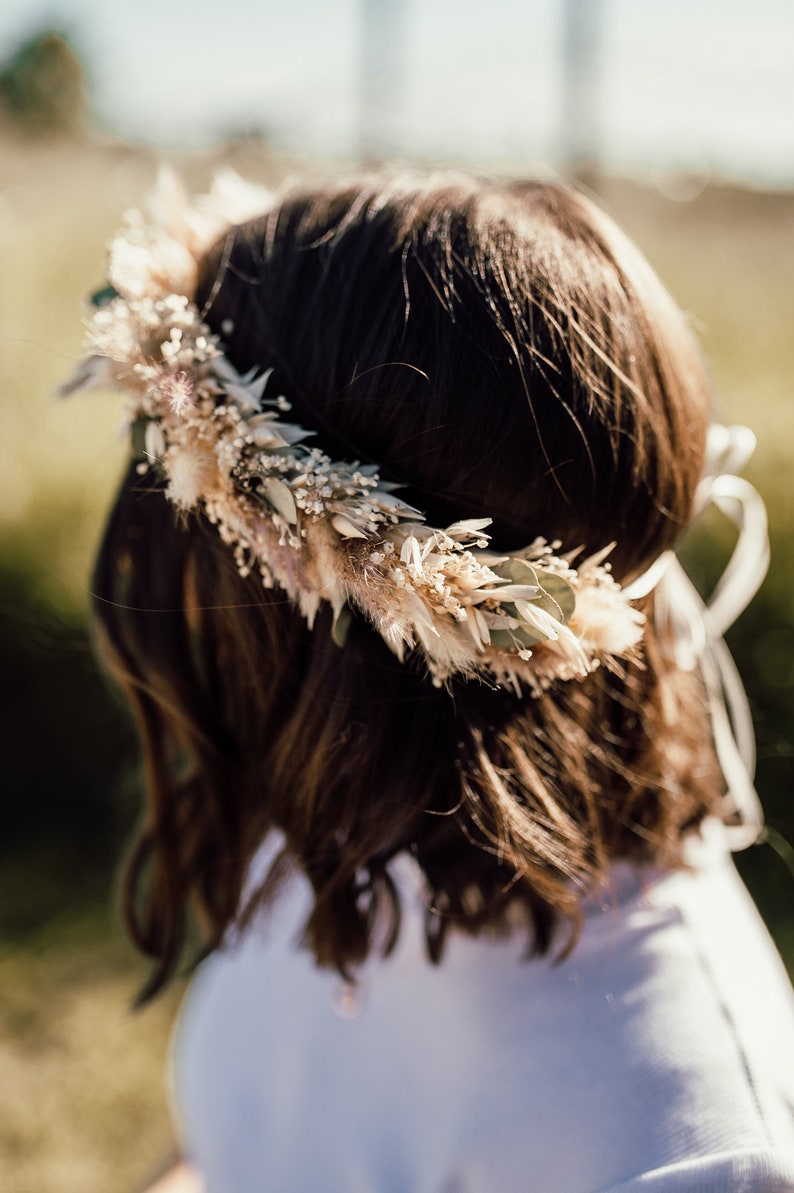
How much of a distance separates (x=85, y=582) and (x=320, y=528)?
277 cm

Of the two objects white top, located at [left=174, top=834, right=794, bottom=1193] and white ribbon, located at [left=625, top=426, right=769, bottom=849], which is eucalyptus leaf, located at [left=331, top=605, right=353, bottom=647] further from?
white top, located at [left=174, top=834, right=794, bottom=1193]

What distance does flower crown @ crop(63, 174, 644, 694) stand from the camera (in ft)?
3.15

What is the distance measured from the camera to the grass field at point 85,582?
297cm

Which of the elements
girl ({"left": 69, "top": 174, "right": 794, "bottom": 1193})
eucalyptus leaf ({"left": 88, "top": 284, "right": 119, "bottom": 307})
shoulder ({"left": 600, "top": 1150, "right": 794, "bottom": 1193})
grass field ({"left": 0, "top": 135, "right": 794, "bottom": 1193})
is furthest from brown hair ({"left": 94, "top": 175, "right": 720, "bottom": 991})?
grass field ({"left": 0, "top": 135, "right": 794, "bottom": 1193})

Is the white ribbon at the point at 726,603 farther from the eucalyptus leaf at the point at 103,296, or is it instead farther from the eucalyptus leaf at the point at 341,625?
the eucalyptus leaf at the point at 103,296

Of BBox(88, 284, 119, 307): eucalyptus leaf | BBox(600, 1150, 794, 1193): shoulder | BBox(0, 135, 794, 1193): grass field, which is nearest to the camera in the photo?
BBox(600, 1150, 794, 1193): shoulder

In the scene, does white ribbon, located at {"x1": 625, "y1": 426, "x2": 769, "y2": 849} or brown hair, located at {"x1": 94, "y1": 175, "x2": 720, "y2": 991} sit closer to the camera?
brown hair, located at {"x1": 94, "y1": 175, "x2": 720, "y2": 991}

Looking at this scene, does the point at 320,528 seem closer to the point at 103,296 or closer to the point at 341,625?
the point at 341,625

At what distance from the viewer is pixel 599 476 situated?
3.30ft

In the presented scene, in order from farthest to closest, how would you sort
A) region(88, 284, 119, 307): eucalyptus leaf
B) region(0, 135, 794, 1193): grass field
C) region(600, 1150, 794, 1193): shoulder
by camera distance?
1. region(0, 135, 794, 1193): grass field
2. region(88, 284, 119, 307): eucalyptus leaf
3. region(600, 1150, 794, 1193): shoulder

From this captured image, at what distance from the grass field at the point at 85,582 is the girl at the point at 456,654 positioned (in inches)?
49.8

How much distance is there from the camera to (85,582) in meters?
3.53

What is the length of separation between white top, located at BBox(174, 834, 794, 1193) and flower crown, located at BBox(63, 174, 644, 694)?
41 centimetres

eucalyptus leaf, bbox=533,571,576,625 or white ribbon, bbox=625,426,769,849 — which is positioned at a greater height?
eucalyptus leaf, bbox=533,571,576,625
